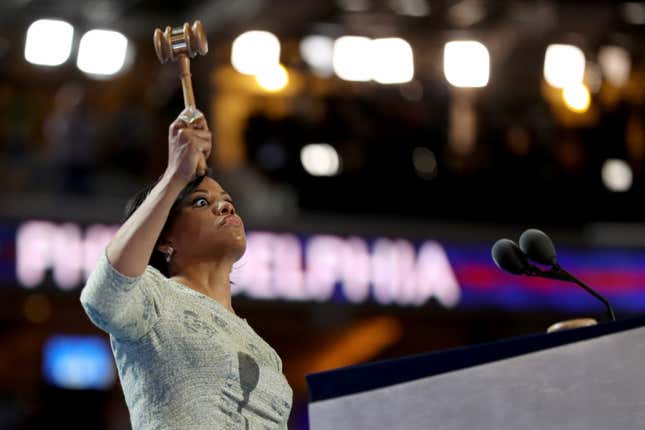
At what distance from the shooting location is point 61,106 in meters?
10.4

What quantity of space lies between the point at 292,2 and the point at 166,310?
9503 millimetres

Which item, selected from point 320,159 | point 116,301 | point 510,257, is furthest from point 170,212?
point 320,159

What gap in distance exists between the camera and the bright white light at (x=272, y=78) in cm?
1185

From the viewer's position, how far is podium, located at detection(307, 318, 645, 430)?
259cm

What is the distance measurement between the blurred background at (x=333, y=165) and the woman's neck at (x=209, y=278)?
6646 millimetres

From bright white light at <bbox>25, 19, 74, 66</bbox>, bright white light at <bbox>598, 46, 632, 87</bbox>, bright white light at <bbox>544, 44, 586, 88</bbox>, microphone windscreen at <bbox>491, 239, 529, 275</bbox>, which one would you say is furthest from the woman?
bright white light at <bbox>598, 46, 632, 87</bbox>

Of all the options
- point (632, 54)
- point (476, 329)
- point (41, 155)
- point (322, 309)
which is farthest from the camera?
point (632, 54)

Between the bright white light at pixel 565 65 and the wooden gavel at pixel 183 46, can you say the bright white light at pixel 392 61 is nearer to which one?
the bright white light at pixel 565 65

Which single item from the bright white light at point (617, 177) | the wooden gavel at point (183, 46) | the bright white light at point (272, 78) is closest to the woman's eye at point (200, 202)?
the wooden gavel at point (183, 46)

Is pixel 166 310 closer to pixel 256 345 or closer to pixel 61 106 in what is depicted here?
pixel 256 345

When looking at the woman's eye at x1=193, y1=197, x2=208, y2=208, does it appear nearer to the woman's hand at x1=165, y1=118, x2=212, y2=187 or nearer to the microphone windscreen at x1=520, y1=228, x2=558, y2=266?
the woman's hand at x1=165, y1=118, x2=212, y2=187

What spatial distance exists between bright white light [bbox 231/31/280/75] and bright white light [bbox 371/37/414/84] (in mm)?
926

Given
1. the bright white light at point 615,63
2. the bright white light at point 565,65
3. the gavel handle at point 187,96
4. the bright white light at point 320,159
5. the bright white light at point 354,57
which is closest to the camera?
the gavel handle at point 187,96

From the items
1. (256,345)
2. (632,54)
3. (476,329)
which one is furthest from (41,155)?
(256,345)
